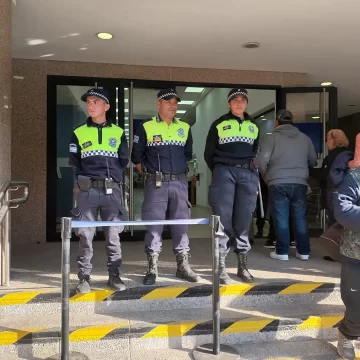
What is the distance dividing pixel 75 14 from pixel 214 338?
345 centimetres

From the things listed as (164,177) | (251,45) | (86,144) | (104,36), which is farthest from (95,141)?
(251,45)

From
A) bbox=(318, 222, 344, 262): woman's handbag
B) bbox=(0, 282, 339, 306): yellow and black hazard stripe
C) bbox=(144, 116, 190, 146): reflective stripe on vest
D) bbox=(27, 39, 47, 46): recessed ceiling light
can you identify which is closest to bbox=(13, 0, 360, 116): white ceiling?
bbox=(27, 39, 47, 46): recessed ceiling light

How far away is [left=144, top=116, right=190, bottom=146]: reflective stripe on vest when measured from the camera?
3508 mm

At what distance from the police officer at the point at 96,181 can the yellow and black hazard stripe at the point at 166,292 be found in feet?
0.28

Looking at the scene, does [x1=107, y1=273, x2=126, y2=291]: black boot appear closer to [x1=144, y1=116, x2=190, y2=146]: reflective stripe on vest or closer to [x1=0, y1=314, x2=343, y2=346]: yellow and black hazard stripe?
[x1=0, y1=314, x2=343, y2=346]: yellow and black hazard stripe

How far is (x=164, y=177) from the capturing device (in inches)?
Answer: 137

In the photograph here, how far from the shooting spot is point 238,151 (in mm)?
3604

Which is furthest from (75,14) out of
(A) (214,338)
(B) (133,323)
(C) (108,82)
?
(A) (214,338)

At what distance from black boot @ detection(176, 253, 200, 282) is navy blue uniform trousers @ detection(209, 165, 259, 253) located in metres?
0.41

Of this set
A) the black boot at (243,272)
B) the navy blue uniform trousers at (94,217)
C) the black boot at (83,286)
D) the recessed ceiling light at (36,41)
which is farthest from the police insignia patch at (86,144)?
the recessed ceiling light at (36,41)

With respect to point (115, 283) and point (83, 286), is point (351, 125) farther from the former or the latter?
point (83, 286)

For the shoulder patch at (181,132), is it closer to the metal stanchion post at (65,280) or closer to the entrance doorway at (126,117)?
the metal stanchion post at (65,280)

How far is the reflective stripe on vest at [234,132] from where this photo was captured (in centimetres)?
360

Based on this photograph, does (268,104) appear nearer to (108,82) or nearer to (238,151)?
(108,82)
